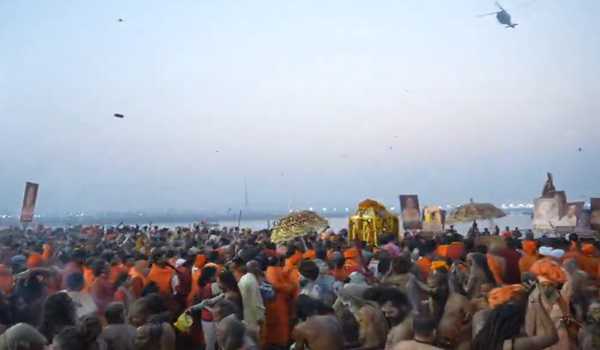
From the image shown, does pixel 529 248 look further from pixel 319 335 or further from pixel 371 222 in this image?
pixel 319 335

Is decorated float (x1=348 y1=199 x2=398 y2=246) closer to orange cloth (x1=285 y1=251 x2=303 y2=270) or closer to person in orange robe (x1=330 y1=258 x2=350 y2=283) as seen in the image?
orange cloth (x1=285 y1=251 x2=303 y2=270)

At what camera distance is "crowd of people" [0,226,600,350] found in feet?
15.1

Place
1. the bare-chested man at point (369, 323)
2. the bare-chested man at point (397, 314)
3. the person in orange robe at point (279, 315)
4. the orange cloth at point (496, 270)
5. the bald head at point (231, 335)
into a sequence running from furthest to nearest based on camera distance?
1. the person in orange robe at point (279, 315)
2. the orange cloth at point (496, 270)
3. the bare-chested man at point (369, 323)
4. the bare-chested man at point (397, 314)
5. the bald head at point (231, 335)

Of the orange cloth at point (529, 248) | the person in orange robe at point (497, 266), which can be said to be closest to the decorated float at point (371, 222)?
the orange cloth at point (529, 248)

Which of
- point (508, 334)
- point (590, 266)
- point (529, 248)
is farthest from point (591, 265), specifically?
point (508, 334)

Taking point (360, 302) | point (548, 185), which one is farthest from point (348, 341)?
point (548, 185)

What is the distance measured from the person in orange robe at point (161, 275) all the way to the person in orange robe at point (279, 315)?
141 centimetres

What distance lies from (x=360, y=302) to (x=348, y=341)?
0.44 m

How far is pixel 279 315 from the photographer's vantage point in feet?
25.5

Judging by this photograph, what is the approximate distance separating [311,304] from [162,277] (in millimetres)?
3176

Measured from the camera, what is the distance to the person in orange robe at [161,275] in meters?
8.30

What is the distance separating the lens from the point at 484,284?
276 inches

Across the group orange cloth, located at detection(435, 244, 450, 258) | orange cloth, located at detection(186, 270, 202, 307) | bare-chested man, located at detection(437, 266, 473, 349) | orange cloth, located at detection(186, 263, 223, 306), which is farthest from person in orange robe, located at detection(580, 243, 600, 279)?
orange cloth, located at detection(186, 270, 202, 307)

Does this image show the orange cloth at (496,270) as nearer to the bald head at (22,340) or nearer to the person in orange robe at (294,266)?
the person in orange robe at (294,266)
